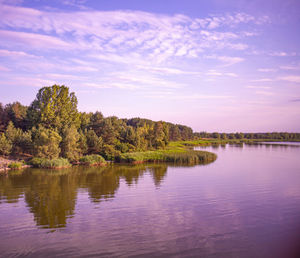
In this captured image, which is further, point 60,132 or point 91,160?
point 60,132

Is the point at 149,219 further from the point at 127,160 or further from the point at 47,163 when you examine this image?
the point at 127,160

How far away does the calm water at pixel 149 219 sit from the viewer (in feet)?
44.6

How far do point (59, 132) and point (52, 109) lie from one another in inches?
286

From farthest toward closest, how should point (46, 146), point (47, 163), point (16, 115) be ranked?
point (16, 115)
point (46, 146)
point (47, 163)

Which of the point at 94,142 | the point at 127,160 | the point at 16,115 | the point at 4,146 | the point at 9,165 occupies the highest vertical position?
the point at 16,115

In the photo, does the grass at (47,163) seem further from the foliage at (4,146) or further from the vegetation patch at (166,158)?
the vegetation patch at (166,158)

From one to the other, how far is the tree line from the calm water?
55.4 feet

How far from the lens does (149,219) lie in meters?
18.2

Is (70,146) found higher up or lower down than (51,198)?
higher up

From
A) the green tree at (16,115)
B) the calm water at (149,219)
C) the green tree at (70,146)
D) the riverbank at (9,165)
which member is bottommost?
the calm water at (149,219)

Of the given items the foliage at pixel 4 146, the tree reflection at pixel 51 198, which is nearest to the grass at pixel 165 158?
the tree reflection at pixel 51 198

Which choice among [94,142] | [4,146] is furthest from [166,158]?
[4,146]

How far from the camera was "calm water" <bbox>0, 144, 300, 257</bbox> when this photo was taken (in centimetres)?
1360

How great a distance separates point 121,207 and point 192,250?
30.2ft
